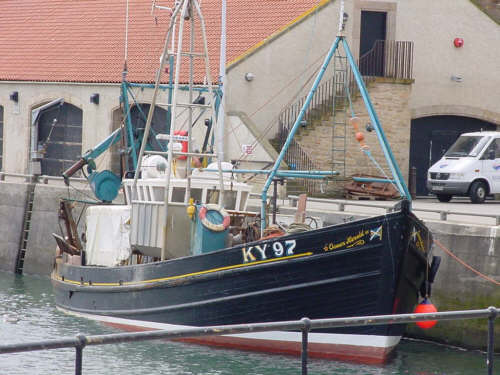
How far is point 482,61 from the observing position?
102 ft

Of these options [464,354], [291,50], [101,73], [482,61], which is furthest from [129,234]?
[482,61]

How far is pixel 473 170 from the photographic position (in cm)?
2648

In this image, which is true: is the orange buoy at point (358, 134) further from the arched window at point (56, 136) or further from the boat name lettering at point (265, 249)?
the arched window at point (56, 136)

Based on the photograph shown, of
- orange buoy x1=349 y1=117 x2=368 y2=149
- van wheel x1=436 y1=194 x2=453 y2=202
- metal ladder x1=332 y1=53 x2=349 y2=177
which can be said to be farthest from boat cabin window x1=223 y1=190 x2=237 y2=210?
van wheel x1=436 y1=194 x2=453 y2=202

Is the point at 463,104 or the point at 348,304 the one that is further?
the point at 463,104

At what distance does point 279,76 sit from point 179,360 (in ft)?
50.4

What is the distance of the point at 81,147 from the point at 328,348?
18.3m

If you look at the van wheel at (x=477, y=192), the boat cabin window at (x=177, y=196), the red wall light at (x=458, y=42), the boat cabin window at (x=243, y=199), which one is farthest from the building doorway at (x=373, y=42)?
the boat cabin window at (x=177, y=196)

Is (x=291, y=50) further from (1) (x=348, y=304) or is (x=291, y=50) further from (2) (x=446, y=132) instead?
(1) (x=348, y=304)

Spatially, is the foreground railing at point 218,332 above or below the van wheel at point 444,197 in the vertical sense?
below

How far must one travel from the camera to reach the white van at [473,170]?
26.5 metres

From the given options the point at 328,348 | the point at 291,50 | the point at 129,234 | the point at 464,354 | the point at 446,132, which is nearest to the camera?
the point at 328,348

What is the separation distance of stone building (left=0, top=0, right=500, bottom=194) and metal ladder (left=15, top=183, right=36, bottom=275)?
3.31m

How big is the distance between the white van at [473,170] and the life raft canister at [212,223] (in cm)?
1107
